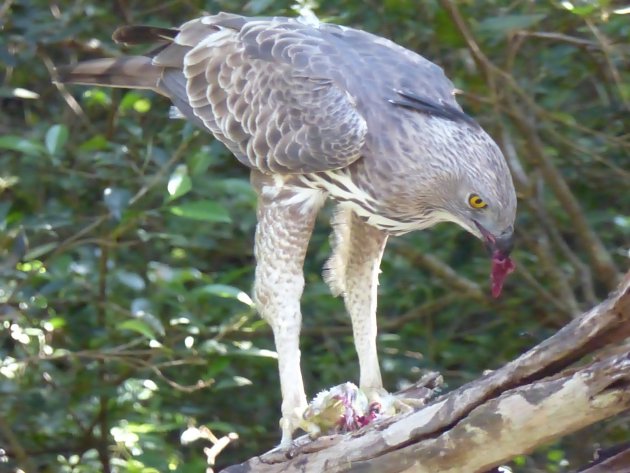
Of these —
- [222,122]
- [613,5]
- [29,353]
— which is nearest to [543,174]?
[613,5]

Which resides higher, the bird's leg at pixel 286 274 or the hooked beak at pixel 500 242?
the hooked beak at pixel 500 242

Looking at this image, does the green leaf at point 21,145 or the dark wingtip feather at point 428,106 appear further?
the green leaf at point 21,145

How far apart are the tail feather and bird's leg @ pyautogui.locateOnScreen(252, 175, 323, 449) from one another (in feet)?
2.35

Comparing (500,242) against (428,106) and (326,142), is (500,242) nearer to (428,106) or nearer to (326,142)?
(428,106)

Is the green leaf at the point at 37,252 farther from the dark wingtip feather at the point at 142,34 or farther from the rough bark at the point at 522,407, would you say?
the rough bark at the point at 522,407

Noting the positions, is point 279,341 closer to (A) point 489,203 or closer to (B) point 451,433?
(A) point 489,203

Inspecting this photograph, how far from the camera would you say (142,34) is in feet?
13.1

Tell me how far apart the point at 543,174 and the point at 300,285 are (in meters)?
1.47

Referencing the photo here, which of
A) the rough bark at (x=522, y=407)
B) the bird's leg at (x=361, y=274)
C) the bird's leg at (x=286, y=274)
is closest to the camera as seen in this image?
the rough bark at (x=522, y=407)

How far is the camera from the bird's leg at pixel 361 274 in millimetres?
3736

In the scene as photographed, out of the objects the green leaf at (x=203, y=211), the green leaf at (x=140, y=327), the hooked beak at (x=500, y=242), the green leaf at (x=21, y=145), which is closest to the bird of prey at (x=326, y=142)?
the hooked beak at (x=500, y=242)

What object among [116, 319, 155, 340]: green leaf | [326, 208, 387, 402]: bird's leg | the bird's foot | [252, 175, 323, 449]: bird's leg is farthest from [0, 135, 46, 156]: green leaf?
the bird's foot

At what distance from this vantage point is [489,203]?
10.1 ft

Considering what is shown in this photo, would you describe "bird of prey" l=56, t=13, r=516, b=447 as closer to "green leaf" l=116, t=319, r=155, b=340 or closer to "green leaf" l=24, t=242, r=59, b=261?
"green leaf" l=116, t=319, r=155, b=340
